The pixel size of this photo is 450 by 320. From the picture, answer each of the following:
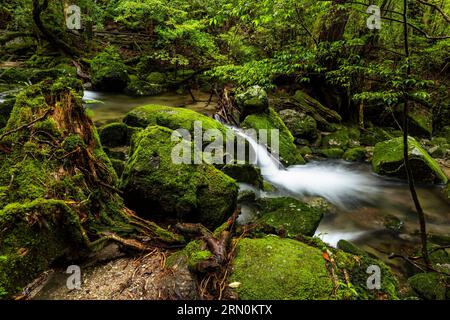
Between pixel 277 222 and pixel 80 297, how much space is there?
10.1 ft

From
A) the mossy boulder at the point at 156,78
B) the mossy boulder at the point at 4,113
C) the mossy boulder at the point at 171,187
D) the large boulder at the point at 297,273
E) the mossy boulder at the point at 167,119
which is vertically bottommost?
the large boulder at the point at 297,273

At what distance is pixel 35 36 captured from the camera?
1570cm

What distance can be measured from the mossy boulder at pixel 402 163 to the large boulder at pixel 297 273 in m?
7.00

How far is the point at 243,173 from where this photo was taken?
22.6 feet

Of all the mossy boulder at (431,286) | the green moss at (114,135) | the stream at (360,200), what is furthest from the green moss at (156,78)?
the mossy boulder at (431,286)

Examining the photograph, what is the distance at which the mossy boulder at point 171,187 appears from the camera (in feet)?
13.3

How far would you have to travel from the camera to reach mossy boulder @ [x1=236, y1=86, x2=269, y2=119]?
1032cm

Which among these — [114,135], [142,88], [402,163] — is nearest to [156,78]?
[142,88]

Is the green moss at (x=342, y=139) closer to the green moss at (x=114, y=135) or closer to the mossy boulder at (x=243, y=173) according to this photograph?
the mossy boulder at (x=243, y=173)

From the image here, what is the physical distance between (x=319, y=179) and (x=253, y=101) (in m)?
3.36

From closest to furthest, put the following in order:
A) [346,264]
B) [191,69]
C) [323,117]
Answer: [346,264] < [323,117] < [191,69]

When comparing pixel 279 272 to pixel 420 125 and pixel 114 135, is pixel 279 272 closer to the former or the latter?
pixel 114 135

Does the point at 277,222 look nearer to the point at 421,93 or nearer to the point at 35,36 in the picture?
the point at 421,93
